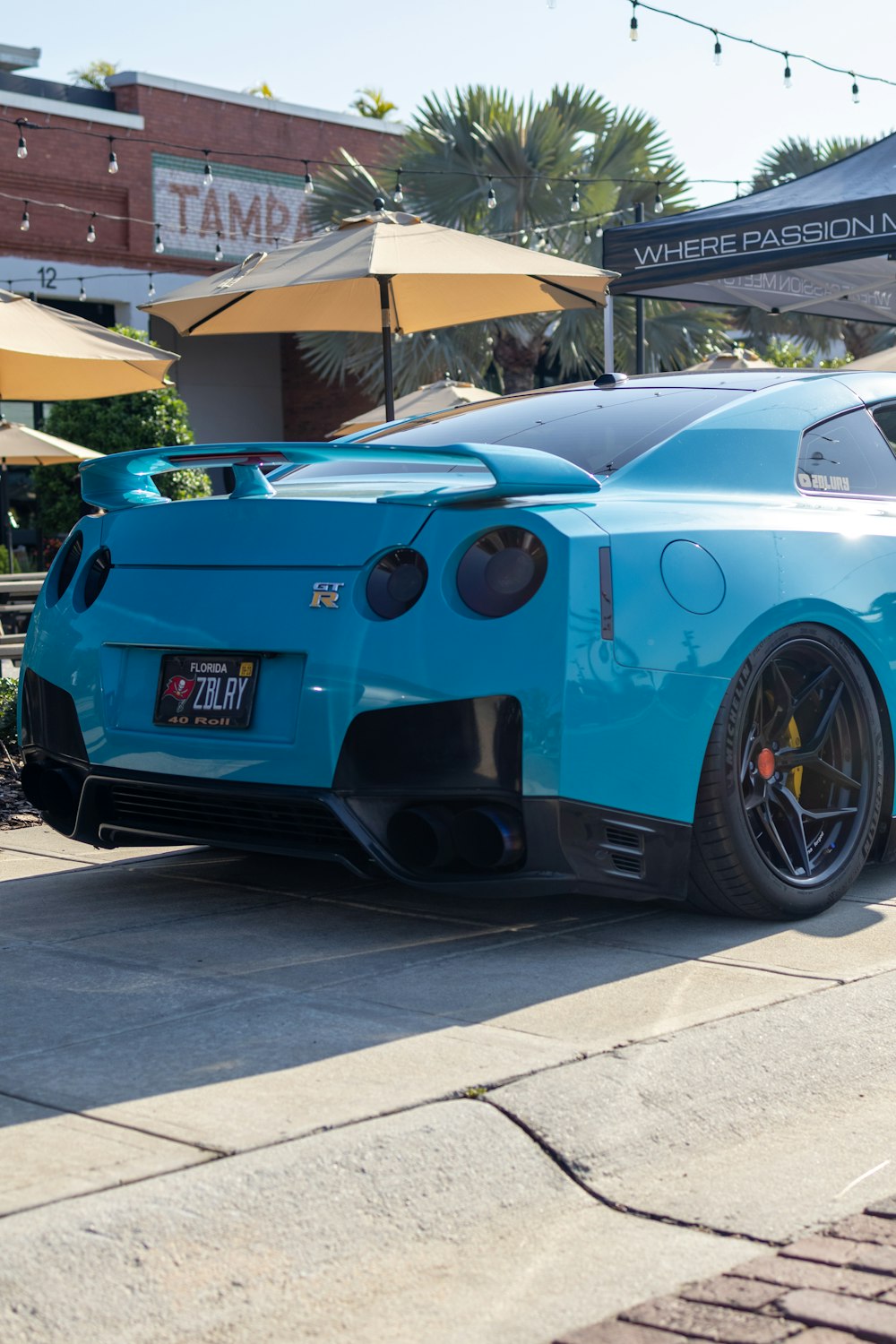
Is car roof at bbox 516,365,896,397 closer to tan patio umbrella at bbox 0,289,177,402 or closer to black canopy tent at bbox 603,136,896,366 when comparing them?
tan patio umbrella at bbox 0,289,177,402

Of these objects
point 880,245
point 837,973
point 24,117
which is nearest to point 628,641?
point 837,973

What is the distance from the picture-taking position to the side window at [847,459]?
4.56 m

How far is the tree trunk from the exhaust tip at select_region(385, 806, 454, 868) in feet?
72.2

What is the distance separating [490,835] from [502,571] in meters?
0.59

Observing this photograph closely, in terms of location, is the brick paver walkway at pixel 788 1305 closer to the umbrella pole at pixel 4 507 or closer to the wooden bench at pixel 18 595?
the wooden bench at pixel 18 595

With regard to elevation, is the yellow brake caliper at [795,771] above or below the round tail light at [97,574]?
below

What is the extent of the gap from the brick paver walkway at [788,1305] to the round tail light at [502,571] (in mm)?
1647

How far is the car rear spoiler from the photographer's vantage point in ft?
12.3

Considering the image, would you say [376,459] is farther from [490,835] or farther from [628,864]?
[628,864]

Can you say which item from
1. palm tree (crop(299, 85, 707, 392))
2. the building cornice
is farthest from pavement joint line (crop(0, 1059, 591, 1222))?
the building cornice

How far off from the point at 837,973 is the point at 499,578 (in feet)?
3.76

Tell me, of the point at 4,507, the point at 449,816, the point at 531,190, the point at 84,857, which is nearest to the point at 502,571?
the point at 449,816

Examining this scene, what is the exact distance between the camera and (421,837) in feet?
12.3

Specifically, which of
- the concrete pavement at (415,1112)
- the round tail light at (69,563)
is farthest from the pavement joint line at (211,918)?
the round tail light at (69,563)
